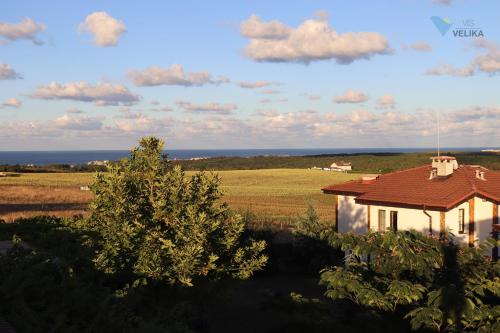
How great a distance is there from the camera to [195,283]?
1702 cm

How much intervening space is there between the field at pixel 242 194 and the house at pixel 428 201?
960cm

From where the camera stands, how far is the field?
52.9 metres

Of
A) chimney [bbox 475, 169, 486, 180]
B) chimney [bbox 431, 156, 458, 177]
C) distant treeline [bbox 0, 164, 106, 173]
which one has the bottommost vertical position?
distant treeline [bbox 0, 164, 106, 173]

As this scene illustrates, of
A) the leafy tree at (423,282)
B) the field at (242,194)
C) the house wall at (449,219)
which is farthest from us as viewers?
the field at (242,194)

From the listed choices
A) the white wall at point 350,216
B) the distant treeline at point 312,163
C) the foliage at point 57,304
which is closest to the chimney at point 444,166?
the white wall at point 350,216

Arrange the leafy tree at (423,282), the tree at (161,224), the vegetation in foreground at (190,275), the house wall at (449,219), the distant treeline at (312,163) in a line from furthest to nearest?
the distant treeline at (312,163) < the house wall at (449,219) < the tree at (161,224) < the leafy tree at (423,282) < the vegetation in foreground at (190,275)

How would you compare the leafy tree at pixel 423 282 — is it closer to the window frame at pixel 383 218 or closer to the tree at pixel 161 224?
the tree at pixel 161 224

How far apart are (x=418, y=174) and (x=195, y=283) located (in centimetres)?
1832

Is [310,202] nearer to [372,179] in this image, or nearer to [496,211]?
[372,179]

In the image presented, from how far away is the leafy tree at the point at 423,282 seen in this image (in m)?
12.0

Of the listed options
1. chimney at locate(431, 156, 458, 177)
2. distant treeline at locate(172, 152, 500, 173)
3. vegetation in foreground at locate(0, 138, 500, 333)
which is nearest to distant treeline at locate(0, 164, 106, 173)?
distant treeline at locate(172, 152, 500, 173)

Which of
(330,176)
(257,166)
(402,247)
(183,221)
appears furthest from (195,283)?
(257,166)

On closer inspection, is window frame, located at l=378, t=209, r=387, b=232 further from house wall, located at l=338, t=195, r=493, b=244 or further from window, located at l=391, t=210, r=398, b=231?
window, located at l=391, t=210, r=398, b=231

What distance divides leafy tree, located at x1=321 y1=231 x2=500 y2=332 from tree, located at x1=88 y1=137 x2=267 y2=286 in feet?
14.2
